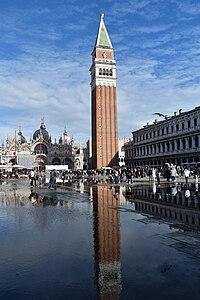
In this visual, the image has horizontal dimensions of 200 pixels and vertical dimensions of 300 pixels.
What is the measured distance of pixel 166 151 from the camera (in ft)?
200

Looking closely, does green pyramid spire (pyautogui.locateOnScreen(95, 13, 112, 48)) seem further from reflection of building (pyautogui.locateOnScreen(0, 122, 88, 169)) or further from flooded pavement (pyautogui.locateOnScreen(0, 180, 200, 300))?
flooded pavement (pyautogui.locateOnScreen(0, 180, 200, 300))

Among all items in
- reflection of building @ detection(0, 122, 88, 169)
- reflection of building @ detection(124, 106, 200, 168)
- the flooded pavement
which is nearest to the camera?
the flooded pavement

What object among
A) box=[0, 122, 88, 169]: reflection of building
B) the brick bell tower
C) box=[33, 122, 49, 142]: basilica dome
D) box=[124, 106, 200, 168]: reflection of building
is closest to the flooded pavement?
box=[124, 106, 200, 168]: reflection of building

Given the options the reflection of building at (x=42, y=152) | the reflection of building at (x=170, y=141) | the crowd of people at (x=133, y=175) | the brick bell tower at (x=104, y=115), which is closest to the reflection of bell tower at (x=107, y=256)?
the crowd of people at (x=133, y=175)

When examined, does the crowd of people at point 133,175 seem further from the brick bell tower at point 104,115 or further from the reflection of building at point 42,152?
the reflection of building at point 42,152

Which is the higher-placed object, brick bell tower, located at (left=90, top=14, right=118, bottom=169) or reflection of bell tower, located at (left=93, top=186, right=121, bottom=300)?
brick bell tower, located at (left=90, top=14, right=118, bottom=169)

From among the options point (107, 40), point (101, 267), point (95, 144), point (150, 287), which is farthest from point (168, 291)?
point (107, 40)

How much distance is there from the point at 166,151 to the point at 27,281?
2316 inches

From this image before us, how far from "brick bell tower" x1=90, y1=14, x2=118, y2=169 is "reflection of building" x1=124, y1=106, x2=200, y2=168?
260 inches

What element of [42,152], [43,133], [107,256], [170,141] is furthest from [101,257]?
[43,133]

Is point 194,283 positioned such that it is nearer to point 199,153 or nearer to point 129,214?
point 129,214

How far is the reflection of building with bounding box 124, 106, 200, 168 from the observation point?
5097cm

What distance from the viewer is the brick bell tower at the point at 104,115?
80.1 metres

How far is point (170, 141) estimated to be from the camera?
5922 cm
